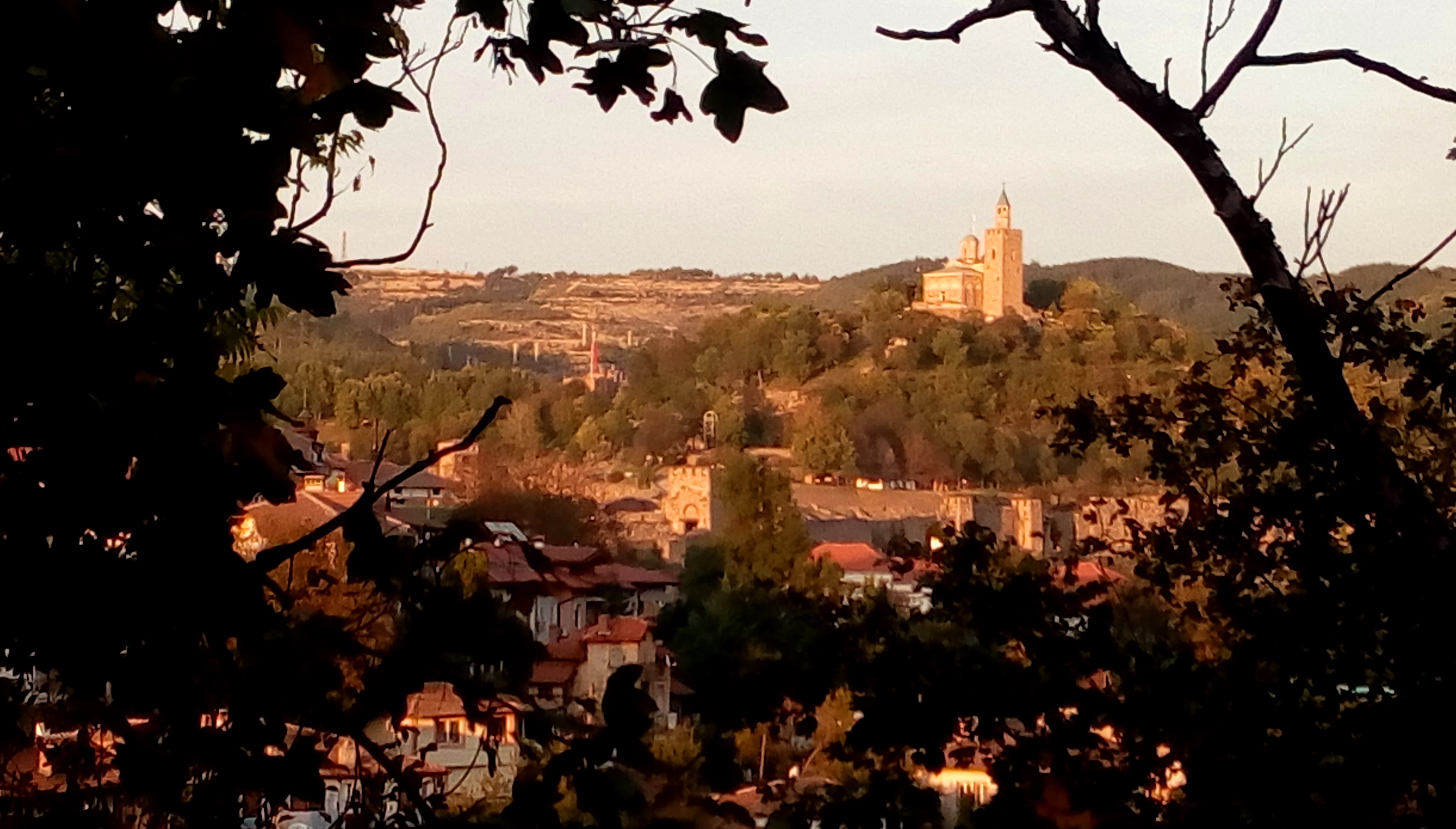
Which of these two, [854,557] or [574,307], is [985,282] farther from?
[854,557]

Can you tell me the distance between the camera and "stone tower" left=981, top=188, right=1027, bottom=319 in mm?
54562

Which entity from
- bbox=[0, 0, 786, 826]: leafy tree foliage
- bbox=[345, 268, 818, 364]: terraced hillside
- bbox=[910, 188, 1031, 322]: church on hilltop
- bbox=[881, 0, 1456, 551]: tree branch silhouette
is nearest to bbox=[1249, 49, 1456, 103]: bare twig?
bbox=[881, 0, 1456, 551]: tree branch silhouette

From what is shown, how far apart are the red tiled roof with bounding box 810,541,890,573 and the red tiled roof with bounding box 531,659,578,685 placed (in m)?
1.40

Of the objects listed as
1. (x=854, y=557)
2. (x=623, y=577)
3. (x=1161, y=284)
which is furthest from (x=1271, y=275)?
(x=1161, y=284)

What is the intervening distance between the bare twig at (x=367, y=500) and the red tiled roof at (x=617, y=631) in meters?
0.54

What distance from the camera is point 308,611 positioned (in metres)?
1.11

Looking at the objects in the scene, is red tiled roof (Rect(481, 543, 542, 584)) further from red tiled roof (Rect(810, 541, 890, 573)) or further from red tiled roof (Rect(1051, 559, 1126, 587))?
red tiled roof (Rect(810, 541, 890, 573))

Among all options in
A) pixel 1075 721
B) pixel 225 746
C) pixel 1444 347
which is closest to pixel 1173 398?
pixel 1444 347

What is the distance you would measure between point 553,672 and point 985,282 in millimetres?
55875

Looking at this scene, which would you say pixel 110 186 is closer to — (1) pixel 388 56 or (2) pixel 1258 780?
(1) pixel 388 56

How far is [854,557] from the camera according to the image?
8.47 metres

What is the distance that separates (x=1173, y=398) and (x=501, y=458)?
4356 mm

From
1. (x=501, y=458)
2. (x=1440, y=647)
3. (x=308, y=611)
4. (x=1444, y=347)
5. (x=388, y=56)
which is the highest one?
(x=388, y=56)

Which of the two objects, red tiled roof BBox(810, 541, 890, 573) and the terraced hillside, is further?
the terraced hillside
